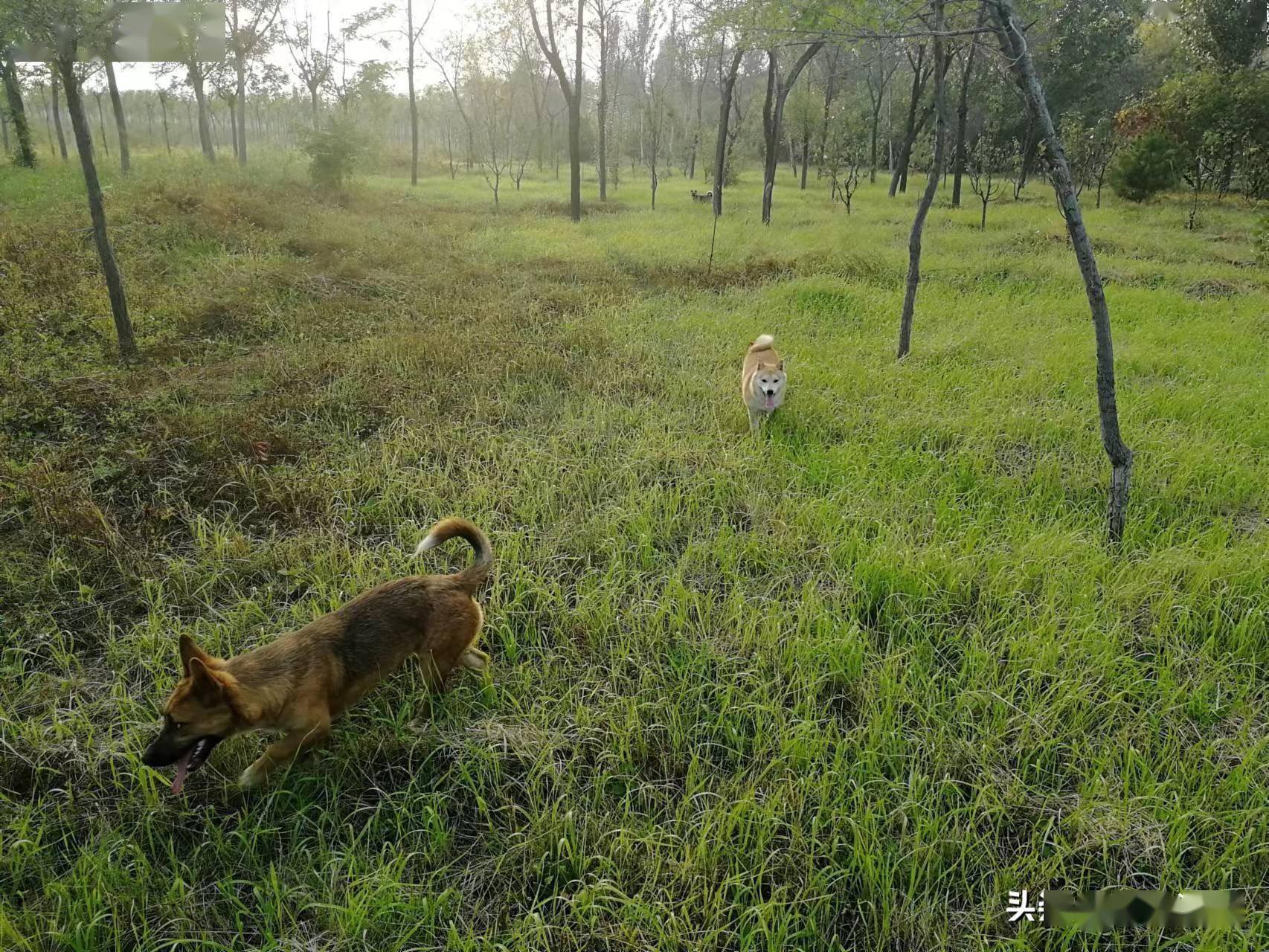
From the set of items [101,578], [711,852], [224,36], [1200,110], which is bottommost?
[711,852]

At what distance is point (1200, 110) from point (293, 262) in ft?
76.2

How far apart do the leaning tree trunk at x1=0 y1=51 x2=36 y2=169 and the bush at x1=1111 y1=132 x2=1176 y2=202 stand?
1098 inches

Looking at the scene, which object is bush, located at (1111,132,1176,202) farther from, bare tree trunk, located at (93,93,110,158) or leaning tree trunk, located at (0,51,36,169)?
bare tree trunk, located at (93,93,110,158)

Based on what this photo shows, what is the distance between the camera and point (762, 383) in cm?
529

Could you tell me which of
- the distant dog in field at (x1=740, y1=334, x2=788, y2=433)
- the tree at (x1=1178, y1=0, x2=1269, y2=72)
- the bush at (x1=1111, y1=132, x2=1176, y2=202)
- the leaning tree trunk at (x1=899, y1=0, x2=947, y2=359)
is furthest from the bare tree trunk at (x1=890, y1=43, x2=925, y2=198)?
the tree at (x1=1178, y1=0, x2=1269, y2=72)

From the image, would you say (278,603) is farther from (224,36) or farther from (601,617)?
(224,36)

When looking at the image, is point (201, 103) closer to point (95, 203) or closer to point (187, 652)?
point (95, 203)

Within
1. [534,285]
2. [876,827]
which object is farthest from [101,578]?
[534,285]

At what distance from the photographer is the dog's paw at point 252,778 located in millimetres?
2396

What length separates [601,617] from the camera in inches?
128

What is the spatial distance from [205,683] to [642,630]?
1.77m

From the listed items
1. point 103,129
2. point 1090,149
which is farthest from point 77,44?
point 103,129

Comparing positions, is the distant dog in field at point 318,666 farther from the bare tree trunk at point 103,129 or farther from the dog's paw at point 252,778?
the bare tree trunk at point 103,129

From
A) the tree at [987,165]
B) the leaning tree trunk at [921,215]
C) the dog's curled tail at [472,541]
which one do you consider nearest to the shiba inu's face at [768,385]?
the leaning tree trunk at [921,215]
